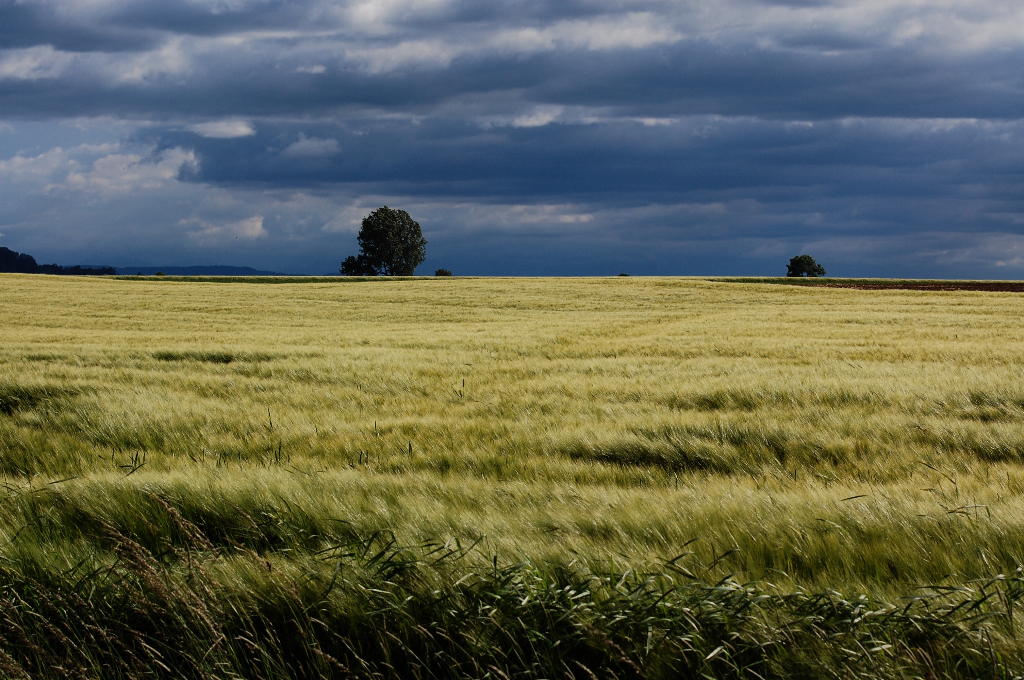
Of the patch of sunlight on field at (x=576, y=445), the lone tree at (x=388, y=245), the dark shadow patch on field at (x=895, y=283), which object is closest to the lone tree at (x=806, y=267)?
the dark shadow patch on field at (x=895, y=283)

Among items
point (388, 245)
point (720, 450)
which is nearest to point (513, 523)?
point (720, 450)

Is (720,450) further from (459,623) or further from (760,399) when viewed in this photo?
(459,623)

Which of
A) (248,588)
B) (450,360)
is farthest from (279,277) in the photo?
(248,588)

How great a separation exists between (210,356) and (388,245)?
284ft

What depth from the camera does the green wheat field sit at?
238cm

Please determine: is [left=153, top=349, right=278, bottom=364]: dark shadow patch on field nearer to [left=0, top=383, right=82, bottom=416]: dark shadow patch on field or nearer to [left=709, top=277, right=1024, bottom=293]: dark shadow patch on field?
[left=0, top=383, right=82, bottom=416]: dark shadow patch on field

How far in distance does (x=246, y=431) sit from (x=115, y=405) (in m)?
2.53

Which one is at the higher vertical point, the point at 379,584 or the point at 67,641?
the point at 379,584

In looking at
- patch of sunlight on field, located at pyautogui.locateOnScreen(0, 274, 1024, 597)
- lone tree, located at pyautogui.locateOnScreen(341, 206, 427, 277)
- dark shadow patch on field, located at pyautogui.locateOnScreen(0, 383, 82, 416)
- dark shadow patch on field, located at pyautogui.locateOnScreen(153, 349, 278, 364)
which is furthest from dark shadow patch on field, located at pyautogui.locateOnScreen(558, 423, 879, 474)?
lone tree, located at pyautogui.locateOnScreen(341, 206, 427, 277)

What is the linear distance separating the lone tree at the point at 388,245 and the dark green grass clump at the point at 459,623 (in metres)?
98.5

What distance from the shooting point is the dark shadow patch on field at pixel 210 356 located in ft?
45.2

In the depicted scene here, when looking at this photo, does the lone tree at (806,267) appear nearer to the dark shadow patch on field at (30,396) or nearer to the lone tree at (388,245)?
the lone tree at (388,245)

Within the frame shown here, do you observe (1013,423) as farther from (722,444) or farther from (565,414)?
(565,414)

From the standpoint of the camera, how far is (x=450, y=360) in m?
13.1
